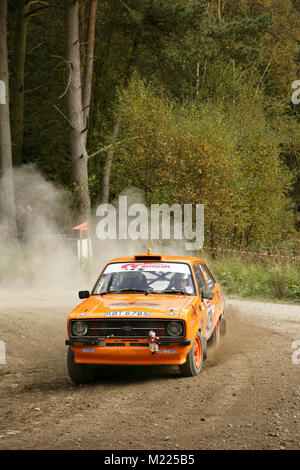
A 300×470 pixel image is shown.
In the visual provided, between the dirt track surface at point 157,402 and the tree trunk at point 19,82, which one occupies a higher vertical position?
the tree trunk at point 19,82

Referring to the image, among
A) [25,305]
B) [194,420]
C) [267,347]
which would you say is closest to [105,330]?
[194,420]

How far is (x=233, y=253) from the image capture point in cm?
2398

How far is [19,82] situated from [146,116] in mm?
6496

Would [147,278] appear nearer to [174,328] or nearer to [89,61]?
[174,328]

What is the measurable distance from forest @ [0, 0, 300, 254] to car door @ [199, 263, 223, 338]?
514 inches

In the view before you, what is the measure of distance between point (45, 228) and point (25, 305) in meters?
10.1

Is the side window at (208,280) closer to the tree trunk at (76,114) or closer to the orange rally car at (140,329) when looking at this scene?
the orange rally car at (140,329)

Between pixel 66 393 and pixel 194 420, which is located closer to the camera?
pixel 194 420

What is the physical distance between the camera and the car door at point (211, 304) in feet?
30.8

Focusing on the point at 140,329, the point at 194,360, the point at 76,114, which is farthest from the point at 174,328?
the point at 76,114

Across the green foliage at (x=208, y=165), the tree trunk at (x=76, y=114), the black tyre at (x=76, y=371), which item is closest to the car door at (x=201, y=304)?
the black tyre at (x=76, y=371)

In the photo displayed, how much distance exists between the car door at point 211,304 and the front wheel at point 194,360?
2.44 feet

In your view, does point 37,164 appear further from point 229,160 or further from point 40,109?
point 229,160

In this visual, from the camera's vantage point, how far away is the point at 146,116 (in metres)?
29.5
